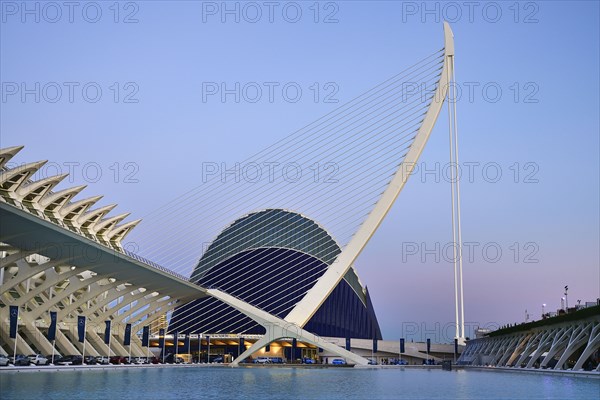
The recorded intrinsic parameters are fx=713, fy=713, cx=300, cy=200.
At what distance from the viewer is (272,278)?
9356 cm

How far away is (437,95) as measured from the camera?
173 ft

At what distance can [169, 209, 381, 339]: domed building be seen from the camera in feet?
283

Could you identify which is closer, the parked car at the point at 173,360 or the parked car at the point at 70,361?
the parked car at the point at 70,361

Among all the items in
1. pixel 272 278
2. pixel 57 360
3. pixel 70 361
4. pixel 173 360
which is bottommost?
pixel 173 360

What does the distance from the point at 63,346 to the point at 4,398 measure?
116ft

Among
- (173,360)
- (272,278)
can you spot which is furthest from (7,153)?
(272,278)

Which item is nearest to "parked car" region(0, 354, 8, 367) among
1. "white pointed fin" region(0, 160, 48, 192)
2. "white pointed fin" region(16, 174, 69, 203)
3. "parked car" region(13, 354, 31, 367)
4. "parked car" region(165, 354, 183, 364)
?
"parked car" region(13, 354, 31, 367)

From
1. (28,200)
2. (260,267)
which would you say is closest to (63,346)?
(28,200)

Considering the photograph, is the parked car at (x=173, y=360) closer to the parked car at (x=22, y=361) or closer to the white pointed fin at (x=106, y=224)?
the white pointed fin at (x=106, y=224)

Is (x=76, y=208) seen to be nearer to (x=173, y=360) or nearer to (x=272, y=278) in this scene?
(x=173, y=360)

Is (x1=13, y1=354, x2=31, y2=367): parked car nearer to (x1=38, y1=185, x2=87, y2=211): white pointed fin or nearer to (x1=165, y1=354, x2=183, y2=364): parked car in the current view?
(x1=38, y1=185, x2=87, y2=211): white pointed fin

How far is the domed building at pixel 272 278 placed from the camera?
283 ft

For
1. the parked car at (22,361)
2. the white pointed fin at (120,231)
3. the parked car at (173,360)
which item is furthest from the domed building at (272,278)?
the parked car at (22,361)

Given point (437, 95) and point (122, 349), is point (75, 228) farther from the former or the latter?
point (437, 95)
